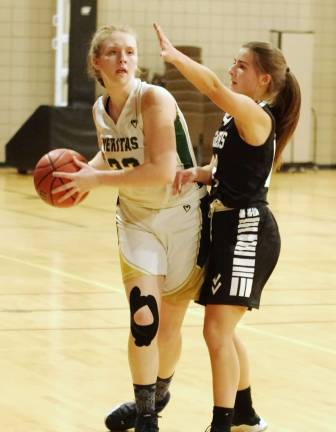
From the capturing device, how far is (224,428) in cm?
380

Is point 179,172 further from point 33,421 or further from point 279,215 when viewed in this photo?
point 279,215

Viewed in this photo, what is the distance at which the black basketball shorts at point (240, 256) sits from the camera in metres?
3.77

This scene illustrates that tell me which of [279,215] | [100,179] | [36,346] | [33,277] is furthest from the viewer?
[279,215]

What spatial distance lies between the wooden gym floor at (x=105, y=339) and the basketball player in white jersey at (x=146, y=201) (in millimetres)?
434

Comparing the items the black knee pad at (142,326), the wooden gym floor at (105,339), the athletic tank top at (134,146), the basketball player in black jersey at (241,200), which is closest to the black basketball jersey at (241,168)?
the basketball player in black jersey at (241,200)

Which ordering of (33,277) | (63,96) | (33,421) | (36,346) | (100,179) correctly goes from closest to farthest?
(100,179), (33,421), (36,346), (33,277), (63,96)

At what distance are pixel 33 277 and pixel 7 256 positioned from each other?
1.01 meters

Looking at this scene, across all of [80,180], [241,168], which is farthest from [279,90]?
[80,180]

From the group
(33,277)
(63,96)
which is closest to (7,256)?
(33,277)

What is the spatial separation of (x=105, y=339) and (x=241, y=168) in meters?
1.94

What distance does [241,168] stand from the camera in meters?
3.83

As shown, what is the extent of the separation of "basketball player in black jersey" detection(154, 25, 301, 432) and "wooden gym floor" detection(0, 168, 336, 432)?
0.42m

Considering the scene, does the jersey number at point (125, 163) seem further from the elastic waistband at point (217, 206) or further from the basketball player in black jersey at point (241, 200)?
the elastic waistband at point (217, 206)

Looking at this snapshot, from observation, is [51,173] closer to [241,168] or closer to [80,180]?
[80,180]
